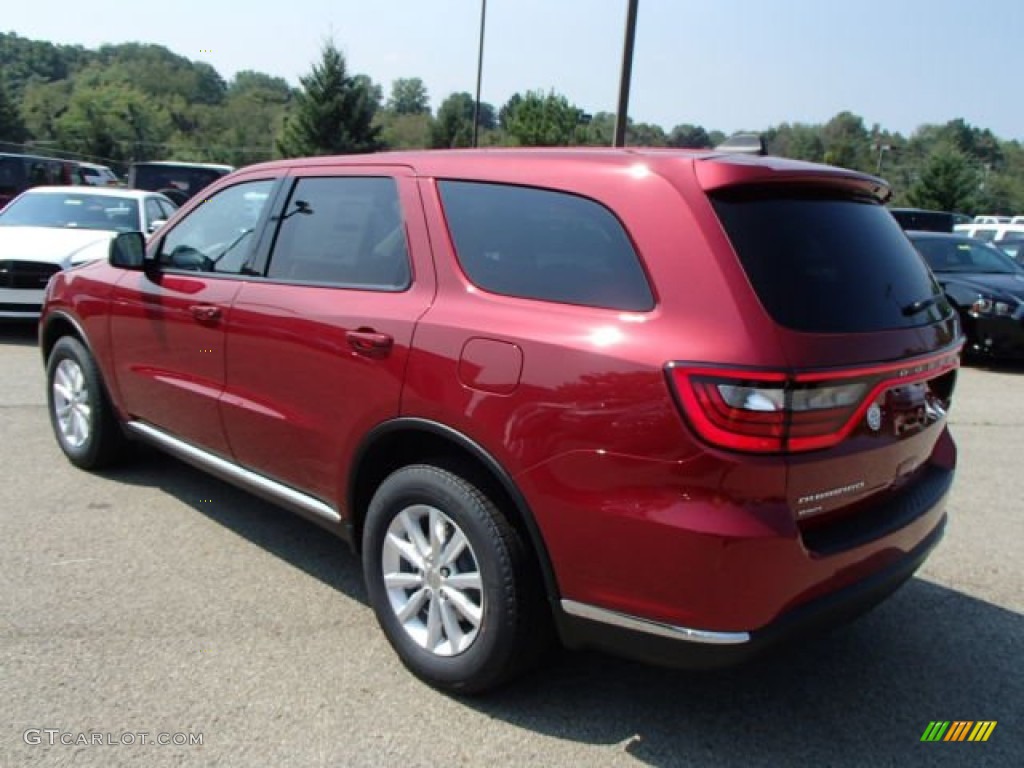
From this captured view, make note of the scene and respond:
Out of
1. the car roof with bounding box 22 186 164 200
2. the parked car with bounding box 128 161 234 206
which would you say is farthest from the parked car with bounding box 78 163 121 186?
the car roof with bounding box 22 186 164 200

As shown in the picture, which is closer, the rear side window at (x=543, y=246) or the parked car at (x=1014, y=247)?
the rear side window at (x=543, y=246)

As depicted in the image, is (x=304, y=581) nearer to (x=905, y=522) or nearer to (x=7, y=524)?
(x=7, y=524)

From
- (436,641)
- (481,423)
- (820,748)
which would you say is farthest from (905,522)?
(436,641)

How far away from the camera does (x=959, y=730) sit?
271 cm

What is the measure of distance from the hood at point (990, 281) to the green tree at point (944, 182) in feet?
118

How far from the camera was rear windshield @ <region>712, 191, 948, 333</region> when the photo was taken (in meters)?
2.29

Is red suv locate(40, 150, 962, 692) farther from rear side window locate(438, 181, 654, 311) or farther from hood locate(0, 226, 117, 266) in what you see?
hood locate(0, 226, 117, 266)

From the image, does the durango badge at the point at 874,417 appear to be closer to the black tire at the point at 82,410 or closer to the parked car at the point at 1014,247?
the black tire at the point at 82,410

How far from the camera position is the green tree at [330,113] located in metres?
44.0

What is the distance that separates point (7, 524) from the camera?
13.2 feet

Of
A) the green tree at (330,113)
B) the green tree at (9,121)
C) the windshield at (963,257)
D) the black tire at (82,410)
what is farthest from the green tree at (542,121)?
the green tree at (9,121)

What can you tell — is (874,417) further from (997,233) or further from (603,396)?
(997,233)

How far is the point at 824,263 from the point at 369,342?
148 cm

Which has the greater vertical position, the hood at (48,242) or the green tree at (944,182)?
the green tree at (944,182)
